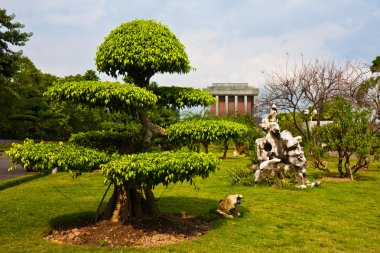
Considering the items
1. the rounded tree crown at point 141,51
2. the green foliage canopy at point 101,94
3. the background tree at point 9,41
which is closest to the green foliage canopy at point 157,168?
the green foliage canopy at point 101,94

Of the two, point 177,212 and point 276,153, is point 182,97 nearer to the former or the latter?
point 177,212

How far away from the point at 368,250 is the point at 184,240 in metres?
4.33

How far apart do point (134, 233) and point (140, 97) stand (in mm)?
3505

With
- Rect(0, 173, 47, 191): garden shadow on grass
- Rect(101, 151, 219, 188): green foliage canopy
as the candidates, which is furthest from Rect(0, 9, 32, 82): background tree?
Rect(101, 151, 219, 188): green foliage canopy

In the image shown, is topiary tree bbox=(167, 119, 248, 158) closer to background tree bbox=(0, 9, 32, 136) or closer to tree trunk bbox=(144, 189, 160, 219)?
tree trunk bbox=(144, 189, 160, 219)

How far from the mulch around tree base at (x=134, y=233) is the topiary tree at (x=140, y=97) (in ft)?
1.44

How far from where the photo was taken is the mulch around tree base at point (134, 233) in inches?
352

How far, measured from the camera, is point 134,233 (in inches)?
369

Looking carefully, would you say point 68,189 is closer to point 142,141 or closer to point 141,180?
point 142,141

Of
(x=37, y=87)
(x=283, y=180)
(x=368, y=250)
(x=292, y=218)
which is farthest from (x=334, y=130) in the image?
(x=37, y=87)

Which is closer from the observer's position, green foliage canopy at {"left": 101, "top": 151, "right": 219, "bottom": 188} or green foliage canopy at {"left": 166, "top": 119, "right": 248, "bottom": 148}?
green foliage canopy at {"left": 101, "top": 151, "right": 219, "bottom": 188}

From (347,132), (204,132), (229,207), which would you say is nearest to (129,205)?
(204,132)

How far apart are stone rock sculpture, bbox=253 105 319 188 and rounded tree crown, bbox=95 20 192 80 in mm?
9184

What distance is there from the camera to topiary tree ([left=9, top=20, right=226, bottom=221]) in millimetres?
8188
